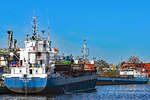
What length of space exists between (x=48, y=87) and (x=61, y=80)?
19.3ft

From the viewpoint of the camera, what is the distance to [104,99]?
206ft

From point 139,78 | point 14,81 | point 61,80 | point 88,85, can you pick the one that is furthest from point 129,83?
point 14,81

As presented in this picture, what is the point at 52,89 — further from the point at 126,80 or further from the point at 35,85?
the point at 126,80

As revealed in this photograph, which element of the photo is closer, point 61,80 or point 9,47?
point 61,80

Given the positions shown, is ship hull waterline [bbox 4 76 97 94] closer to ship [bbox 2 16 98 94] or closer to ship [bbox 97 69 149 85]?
ship [bbox 2 16 98 94]

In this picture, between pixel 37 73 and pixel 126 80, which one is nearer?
pixel 37 73

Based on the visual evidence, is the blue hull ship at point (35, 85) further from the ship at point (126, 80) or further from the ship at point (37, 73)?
the ship at point (126, 80)

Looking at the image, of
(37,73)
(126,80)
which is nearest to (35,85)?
(37,73)

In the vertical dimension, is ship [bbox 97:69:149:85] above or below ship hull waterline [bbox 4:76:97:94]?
above

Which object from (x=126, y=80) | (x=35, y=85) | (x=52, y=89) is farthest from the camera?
(x=126, y=80)

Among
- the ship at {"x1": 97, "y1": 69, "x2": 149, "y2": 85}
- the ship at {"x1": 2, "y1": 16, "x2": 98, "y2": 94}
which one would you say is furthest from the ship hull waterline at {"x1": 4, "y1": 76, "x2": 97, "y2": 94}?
the ship at {"x1": 97, "y1": 69, "x2": 149, "y2": 85}

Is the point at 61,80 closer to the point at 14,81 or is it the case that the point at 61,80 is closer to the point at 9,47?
the point at 14,81

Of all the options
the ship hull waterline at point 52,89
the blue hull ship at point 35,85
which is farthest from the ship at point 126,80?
the blue hull ship at point 35,85

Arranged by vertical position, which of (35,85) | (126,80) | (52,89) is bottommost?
(52,89)
